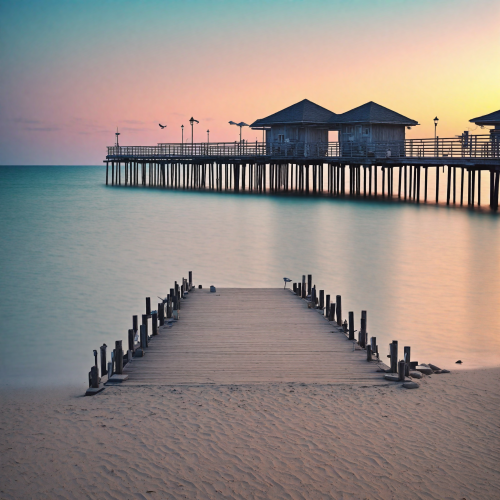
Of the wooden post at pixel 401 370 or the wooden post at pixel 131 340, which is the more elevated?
the wooden post at pixel 131 340

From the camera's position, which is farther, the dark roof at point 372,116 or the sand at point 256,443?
the dark roof at point 372,116

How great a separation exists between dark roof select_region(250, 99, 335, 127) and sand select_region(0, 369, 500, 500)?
31.7 metres

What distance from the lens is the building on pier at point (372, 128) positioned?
3500 cm

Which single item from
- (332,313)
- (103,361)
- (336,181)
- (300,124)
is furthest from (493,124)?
(103,361)

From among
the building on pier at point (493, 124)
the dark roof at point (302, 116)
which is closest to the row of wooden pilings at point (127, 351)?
the building on pier at point (493, 124)

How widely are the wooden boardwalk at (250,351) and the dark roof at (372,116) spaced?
25758mm

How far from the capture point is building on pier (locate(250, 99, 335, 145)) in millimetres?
38156

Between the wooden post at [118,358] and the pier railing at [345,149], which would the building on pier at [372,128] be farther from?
the wooden post at [118,358]

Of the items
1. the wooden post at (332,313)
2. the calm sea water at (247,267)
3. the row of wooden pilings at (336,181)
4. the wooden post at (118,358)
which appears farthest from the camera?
the row of wooden pilings at (336,181)

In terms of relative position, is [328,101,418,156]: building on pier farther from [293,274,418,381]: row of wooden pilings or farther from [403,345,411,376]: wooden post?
[403,345,411,376]: wooden post

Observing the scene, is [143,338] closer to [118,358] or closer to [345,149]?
[118,358]

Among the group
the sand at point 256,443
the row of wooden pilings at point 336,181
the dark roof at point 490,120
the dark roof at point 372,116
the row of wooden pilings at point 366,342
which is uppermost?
the dark roof at point 372,116

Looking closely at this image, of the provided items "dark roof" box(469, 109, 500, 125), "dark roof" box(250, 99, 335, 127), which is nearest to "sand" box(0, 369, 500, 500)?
"dark roof" box(469, 109, 500, 125)

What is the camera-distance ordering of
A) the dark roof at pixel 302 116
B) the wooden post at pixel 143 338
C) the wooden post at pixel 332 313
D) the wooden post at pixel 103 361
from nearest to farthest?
1. the wooden post at pixel 103 361
2. the wooden post at pixel 143 338
3. the wooden post at pixel 332 313
4. the dark roof at pixel 302 116
